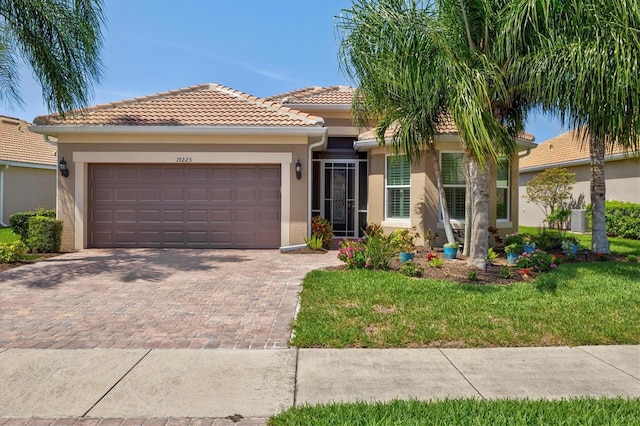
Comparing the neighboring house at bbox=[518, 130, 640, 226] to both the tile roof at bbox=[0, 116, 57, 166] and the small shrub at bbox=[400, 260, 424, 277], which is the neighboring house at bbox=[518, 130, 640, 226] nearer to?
the small shrub at bbox=[400, 260, 424, 277]

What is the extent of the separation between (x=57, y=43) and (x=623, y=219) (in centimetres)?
2014

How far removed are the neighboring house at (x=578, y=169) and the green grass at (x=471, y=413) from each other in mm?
12416

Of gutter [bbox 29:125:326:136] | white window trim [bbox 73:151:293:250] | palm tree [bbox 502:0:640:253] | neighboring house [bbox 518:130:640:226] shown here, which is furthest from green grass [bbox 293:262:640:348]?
neighboring house [bbox 518:130:640:226]

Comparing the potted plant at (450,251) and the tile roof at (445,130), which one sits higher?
the tile roof at (445,130)

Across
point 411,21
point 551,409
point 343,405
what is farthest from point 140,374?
point 411,21

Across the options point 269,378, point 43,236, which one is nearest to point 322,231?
point 43,236

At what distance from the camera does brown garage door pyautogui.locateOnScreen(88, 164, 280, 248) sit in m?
12.1

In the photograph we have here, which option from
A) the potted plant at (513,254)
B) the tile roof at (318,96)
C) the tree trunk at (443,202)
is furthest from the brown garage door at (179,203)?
the potted plant at (513,254)

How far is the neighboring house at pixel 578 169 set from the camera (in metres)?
17.1

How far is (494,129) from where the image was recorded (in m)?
6.96

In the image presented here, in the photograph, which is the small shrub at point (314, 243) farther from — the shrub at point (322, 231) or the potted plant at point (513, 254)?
the potted plant at point (513, 254)

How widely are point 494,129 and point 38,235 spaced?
11.9 meters

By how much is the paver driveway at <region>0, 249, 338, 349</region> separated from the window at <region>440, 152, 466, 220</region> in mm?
4270

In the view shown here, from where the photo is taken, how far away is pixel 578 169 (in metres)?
20.2
